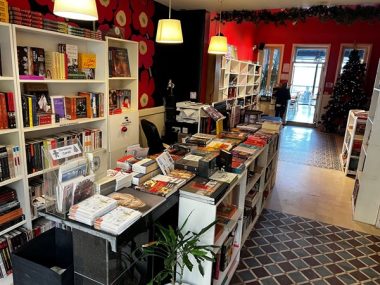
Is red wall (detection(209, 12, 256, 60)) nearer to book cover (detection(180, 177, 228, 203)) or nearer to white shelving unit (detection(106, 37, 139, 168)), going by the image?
white shelving unit (detection(106, 37, 139, 168))

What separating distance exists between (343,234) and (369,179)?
0.78m

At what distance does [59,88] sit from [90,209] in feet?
6.75

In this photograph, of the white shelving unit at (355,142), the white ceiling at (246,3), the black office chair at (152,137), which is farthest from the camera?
the white shelving unit at (355,142)

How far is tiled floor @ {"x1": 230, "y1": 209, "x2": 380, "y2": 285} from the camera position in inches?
99.8

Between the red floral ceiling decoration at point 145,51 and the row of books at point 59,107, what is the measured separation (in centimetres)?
154

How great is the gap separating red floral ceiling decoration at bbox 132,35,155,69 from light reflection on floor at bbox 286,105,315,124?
7.11 meters

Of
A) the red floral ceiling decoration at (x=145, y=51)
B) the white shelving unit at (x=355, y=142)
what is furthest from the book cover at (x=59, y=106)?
the white shelving unit at (x=355, y=142)

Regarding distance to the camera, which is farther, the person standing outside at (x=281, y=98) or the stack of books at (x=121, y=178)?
the person standing outside at (x=281, y=98)

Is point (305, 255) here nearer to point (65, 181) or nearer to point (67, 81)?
point (65, 181)

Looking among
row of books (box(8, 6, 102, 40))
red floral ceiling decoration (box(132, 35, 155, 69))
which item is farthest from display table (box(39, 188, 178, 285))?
red floral ceiling decoration (box(132, 35, 155, 69))

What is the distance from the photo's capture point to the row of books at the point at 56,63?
2456 mm

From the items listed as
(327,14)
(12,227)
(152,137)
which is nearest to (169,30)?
(152,137)

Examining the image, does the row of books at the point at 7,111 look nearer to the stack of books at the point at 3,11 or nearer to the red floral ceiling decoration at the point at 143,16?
the stack of books at the point at 3,11

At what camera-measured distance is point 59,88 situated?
307cm
